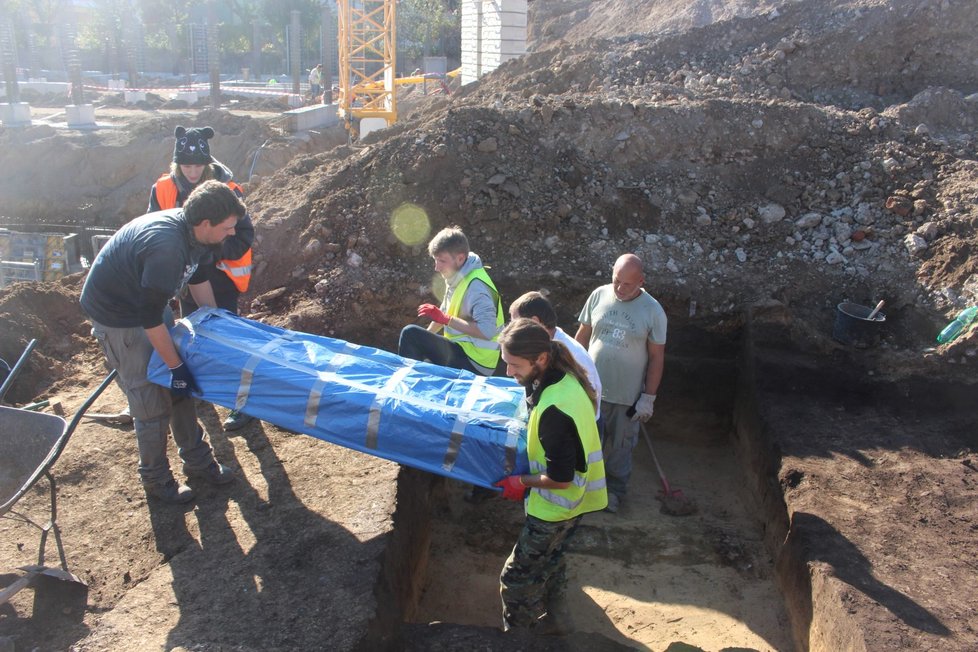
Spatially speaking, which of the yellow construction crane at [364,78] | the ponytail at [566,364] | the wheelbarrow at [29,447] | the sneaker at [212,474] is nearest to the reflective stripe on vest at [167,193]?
the wheelbarrow at [29,447]

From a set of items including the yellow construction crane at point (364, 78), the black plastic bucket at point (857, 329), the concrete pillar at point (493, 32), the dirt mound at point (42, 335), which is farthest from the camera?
the yellow construction crane at point (364, 78)

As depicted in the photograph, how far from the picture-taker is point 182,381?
3.93 m

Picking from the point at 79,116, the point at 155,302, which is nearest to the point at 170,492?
the point at 155,302

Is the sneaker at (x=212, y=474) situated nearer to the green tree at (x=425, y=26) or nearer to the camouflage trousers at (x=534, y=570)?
the camouflage trousers at (x=534, y=570)

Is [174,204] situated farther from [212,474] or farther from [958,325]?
[958,325]

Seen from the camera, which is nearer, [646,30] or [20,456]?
[20,456]

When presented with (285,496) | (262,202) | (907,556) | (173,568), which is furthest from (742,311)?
(262,202)

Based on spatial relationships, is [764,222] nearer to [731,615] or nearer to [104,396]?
[731,615]

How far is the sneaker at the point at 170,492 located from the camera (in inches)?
166

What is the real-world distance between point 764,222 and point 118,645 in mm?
6632

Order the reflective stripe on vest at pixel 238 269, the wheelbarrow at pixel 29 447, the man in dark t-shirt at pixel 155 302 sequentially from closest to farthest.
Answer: the man in dark t-shirt at pixel 155 302
the wheelbarrow at pixel 29 447
the reflective stripe on vest at pixel 238 269

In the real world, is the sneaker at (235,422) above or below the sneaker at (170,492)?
above

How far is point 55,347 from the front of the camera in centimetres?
637

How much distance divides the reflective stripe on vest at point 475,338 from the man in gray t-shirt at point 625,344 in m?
0.67
